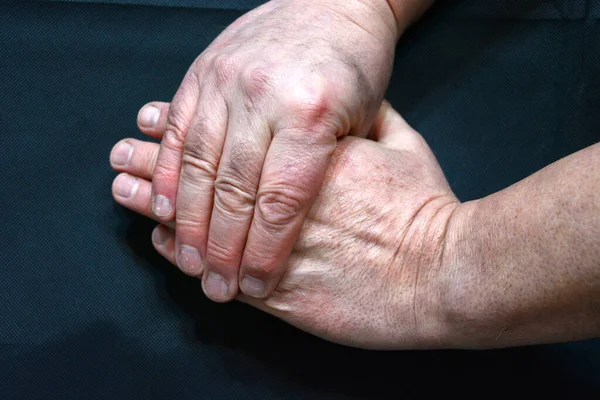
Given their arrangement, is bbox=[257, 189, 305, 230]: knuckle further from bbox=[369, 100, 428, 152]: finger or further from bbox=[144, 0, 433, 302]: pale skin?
bbox=[369, 100, 428, 152]: finger

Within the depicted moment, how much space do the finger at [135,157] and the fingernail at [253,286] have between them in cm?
27

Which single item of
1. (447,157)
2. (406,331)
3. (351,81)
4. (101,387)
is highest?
(351,81)

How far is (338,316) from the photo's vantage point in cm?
92

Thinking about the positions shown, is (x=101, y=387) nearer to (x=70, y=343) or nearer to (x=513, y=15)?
(x=70, y=343)

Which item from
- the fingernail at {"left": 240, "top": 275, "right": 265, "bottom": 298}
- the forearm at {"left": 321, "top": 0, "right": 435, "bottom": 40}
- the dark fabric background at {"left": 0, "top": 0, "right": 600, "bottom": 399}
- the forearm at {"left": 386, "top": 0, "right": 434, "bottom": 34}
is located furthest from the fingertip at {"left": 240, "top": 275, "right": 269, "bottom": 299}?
the forearm at {"left": 386, "top": 0, "right": 434, "bottom": 34}

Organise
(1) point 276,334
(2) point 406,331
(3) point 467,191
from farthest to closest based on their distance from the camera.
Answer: (3) point 467,191 < (1) point 276,334 < (2) point 406,331

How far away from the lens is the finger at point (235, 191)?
2.92 feet

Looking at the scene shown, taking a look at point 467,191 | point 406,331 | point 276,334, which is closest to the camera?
point 406,331

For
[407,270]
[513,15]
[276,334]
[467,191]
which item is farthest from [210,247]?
[513,15]

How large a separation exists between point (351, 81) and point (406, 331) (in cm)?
41

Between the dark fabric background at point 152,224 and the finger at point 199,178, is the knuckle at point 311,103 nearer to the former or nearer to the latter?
the finger at point 199,178

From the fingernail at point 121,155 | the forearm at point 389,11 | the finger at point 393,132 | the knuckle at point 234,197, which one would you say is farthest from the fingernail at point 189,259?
the forearm at point 389,11

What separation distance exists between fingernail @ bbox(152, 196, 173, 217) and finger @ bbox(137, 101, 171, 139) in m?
0.15

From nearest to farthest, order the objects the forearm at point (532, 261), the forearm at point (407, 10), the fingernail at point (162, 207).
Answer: the forearm at point (532, 261) → the fingernail at point (162, 207) → the forearm at point (407, 10)
